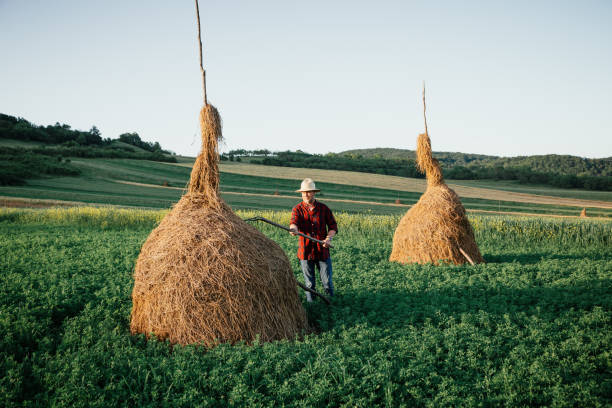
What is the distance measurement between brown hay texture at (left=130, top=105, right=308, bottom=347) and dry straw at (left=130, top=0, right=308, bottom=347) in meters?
0.01

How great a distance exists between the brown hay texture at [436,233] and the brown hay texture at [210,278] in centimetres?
575

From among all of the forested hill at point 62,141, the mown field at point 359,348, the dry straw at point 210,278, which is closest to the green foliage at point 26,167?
the forested hill at point 62,141

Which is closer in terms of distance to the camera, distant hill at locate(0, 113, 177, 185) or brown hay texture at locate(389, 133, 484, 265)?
brown hay texture at locate(389, 133, 484, 265)

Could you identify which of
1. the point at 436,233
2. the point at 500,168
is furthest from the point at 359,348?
the point at 500,168

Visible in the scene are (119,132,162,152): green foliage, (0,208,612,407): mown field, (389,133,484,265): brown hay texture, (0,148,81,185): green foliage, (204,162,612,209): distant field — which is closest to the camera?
(0,208,612,407): mown field

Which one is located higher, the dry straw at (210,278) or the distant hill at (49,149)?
the distant hill at (49,149)

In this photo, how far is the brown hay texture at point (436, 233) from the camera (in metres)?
10.9

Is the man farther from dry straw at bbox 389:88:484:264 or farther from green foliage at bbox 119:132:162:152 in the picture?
green foliage at bbox 119:132:162:152

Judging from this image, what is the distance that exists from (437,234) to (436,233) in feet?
0.13

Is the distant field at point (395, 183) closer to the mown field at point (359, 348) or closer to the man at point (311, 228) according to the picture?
the mown field at point (359, 348)

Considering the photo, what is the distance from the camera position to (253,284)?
572 cm

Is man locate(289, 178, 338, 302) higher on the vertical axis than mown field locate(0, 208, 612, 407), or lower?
higher

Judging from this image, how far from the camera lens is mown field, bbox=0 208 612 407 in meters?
4.42

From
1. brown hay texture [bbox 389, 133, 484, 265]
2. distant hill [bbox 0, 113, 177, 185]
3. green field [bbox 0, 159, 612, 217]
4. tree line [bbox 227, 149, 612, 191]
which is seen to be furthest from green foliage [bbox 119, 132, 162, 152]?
brown hay texture [bbox 389, 133, 484, 265]
